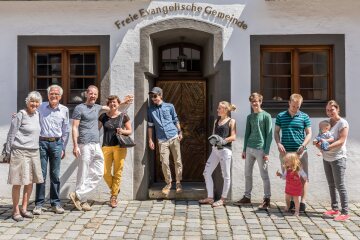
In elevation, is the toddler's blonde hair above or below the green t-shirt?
below

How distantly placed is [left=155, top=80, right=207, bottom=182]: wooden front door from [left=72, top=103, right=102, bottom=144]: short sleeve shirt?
2.07 m

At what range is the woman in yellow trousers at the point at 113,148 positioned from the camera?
24.0 feet

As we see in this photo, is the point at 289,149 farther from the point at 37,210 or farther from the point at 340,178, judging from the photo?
the point at 37,210

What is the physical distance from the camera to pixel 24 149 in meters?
6.33

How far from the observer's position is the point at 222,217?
21.8ft

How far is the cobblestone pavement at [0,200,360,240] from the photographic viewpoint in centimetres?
573

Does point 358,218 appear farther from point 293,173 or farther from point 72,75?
point 72,75

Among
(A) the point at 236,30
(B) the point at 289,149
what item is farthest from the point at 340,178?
(A) the point at 236,30

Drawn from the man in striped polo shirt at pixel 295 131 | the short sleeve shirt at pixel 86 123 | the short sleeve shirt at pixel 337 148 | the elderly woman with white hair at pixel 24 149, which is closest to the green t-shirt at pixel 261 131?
the man in striped polo shirt at pixel 295 131

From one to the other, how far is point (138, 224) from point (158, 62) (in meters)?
3.65

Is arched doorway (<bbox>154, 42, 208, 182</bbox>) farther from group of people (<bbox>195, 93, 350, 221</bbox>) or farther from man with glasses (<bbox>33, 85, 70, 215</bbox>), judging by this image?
man with glasses (<bbox>33, 85, 70, 215</bbox>)

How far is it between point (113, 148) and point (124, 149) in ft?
0.61

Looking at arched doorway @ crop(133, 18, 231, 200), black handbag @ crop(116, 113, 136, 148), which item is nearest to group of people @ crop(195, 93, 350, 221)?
arched doorway @ crop(133, 18, 231, 200)

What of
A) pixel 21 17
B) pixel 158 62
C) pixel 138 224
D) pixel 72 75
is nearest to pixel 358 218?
pixel 138 224
